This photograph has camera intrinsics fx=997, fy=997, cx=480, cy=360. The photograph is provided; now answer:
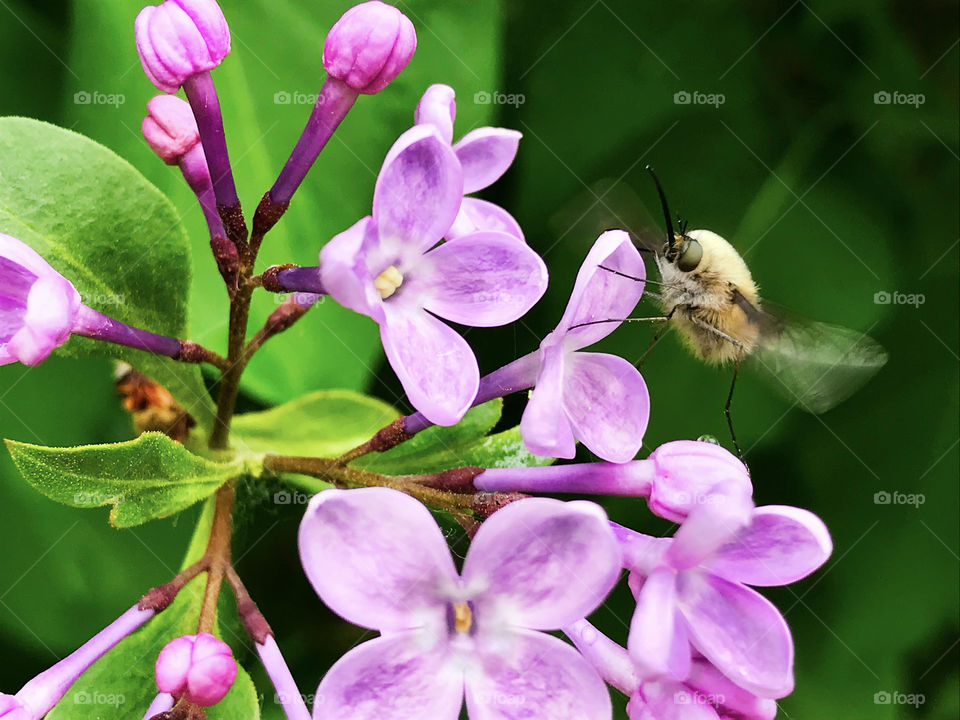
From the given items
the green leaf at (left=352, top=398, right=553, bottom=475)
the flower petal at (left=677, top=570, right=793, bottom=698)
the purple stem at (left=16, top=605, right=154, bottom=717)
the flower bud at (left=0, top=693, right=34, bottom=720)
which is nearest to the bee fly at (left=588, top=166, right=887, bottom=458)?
the green leaf at (left=352, top=398, right=553, bottom=475)

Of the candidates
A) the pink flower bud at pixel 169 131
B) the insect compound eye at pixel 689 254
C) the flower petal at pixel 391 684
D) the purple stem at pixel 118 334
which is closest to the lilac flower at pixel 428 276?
the flower petal at pixel 391 684

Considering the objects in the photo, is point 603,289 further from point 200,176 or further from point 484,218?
point 200,176

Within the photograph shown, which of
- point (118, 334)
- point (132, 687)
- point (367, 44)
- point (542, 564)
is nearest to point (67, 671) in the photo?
point (132, 687)

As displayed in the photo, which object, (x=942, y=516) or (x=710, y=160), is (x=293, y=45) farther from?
(x=942, y=516)

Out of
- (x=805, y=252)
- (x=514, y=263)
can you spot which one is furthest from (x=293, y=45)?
(x=805, y=252)

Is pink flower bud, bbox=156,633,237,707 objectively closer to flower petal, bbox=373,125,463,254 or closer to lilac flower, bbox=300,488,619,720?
lilac flower, bbox=300,488,619,720

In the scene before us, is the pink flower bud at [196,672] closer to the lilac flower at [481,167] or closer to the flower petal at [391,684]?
the flower petal at [391,684]
